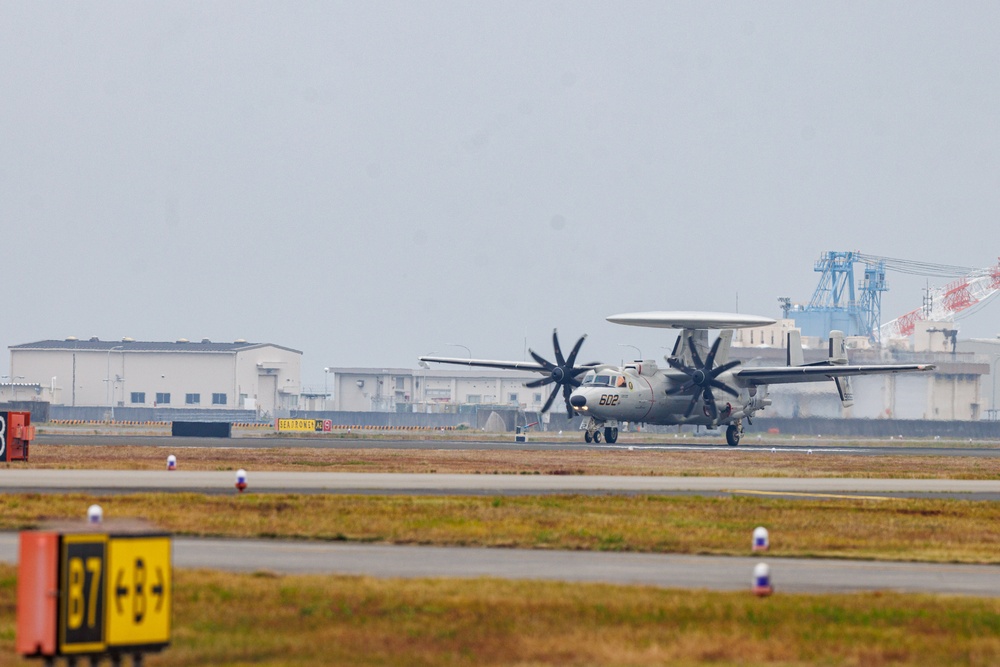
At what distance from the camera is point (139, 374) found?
514 feet

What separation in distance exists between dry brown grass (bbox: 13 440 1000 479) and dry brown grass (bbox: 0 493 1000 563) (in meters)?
13.2

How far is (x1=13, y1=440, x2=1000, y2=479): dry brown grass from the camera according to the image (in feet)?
152

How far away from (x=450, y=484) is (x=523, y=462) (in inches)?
614

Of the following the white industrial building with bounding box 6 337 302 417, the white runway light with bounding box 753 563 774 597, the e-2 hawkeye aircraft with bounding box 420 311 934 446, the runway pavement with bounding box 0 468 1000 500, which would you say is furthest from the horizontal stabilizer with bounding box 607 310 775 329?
the white industrial building with bounding box 6 337 302 417

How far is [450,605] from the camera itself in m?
16.0

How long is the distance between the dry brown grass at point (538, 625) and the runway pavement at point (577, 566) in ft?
4.10

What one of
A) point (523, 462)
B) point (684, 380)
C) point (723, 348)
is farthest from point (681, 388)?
point (523, 462)

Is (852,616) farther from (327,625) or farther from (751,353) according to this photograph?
(751,353)

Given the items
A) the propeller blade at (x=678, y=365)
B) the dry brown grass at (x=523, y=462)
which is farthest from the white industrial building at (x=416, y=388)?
the dry brown grass at (x=523, y=462)

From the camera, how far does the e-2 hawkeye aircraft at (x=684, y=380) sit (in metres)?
73.4

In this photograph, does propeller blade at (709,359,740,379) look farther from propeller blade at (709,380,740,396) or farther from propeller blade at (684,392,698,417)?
propeller blade at (684,392,698,417)

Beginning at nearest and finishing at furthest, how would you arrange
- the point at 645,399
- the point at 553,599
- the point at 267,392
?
the point at 553,599
the point at 645,399
the point at 267,392

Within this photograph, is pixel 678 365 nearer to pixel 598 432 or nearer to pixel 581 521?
pixel 598 432

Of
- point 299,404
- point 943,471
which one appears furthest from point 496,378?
point 943,471
